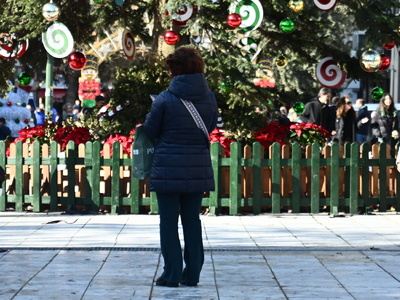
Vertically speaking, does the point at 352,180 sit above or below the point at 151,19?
below

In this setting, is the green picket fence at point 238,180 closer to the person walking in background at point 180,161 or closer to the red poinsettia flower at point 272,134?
the red poinsettia flower at point 272,134

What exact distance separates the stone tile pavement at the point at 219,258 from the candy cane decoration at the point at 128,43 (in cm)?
338

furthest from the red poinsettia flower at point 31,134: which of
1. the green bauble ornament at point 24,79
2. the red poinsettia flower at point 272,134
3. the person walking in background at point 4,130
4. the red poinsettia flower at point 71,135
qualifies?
the person walking in background at point 4,130

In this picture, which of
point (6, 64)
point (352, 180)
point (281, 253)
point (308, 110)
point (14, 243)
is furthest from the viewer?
point (308, 110)

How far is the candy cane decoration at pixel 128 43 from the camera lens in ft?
54.1

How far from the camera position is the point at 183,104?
8.16 metres

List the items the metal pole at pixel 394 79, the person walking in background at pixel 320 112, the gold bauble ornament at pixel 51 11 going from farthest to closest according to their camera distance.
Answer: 1. the metal pole at pixel 394 79
2. the person walking in background at pixel 320 112
3. the gold bauble ornament at pixel 51 11

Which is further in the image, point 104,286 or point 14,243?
point 14,243

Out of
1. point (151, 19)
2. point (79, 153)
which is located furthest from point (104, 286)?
point (151, 19)

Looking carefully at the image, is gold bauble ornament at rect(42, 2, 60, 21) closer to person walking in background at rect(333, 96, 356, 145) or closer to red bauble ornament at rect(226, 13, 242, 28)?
red bauble ornament at rect(226, 13, 242, 28)

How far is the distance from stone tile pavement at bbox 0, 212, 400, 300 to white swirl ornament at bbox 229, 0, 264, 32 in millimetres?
2793

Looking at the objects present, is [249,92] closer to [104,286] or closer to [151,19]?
[151,19]

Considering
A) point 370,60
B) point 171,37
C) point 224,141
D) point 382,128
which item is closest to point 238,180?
point 224,141

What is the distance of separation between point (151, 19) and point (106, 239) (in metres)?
6.82
